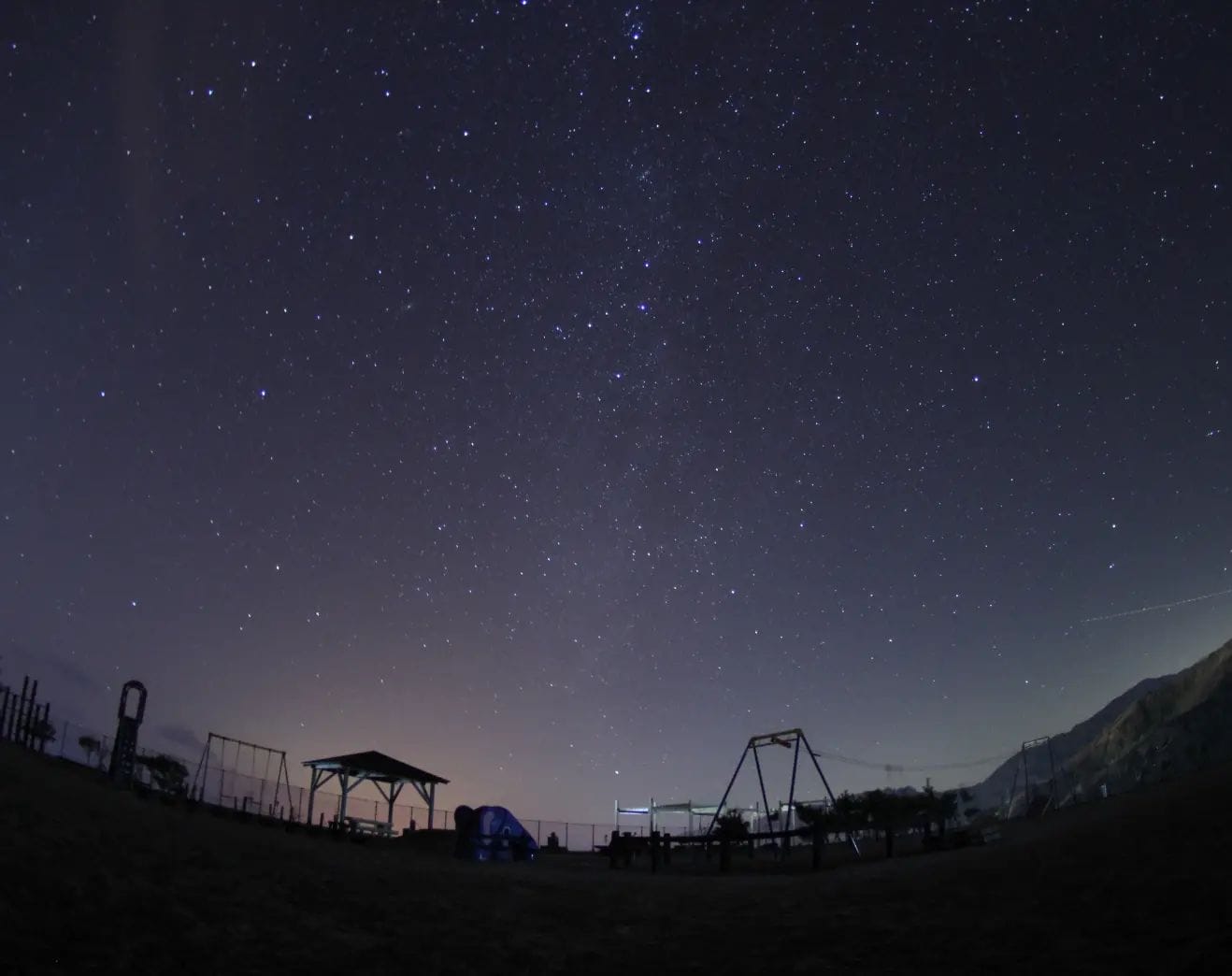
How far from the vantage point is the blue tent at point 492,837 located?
31.2m

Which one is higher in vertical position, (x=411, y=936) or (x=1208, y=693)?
(x=1208, y=693)

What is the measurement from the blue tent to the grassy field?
944cm

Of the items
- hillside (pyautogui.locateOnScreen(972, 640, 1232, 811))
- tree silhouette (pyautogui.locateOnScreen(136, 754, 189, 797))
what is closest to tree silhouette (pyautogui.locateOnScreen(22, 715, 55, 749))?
tree silhouette (pyautogui.locateOnScreen(136, 754, 189, 797))

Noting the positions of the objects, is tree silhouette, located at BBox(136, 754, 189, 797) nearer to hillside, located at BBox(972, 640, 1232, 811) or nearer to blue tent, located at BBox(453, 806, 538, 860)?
blue tent, located at BBox(453, 806, 538, 860)

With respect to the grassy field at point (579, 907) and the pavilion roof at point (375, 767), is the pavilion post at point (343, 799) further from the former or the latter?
the grassy field at point (579, 907)

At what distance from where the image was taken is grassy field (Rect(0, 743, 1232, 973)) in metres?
11.5

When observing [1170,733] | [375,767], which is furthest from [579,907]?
[1170,733]

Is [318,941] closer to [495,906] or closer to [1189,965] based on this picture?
[495,906]

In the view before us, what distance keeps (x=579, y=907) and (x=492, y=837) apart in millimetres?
14508

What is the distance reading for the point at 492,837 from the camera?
31.8 meters

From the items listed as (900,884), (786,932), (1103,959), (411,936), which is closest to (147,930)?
(411,936)

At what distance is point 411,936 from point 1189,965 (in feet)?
36.9

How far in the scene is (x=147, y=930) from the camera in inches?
499

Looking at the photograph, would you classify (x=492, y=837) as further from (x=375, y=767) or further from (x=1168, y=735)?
(x=1168, y=735)
